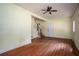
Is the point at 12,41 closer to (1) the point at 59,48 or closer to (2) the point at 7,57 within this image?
(2) the point at 7,57

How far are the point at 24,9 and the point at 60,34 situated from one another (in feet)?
3.99

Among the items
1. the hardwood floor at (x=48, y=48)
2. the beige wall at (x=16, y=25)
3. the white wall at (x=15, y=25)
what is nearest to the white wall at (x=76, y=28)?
the hardwood floor at (x=48, y=48)

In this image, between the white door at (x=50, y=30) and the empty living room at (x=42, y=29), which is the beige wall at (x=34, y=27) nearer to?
the empty living room at (x=42, y=29)

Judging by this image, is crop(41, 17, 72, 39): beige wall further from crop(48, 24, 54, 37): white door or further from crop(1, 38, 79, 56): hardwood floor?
crop(1, 38, 79, 56): hardwood floor

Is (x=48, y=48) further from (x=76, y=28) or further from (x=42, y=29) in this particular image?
(x=76, y=28)

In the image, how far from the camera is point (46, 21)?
10.6 ft

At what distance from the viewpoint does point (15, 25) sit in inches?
131

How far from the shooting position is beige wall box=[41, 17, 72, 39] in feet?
10.4

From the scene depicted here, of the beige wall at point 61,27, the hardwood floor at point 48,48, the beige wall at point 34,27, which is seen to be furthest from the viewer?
the beige wall at point 34,27

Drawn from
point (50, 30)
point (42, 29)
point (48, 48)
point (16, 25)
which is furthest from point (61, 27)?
point (16, 25)

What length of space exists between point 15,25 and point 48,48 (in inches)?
44.3

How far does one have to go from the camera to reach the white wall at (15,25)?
10.6 feet

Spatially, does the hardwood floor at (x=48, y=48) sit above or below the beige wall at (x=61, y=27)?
below

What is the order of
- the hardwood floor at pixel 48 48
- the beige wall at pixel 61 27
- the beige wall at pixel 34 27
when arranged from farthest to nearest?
the beige wall at pixel 34 27, the beige wall at pixel 61 27, the hardwood floor at pixel 48 48
